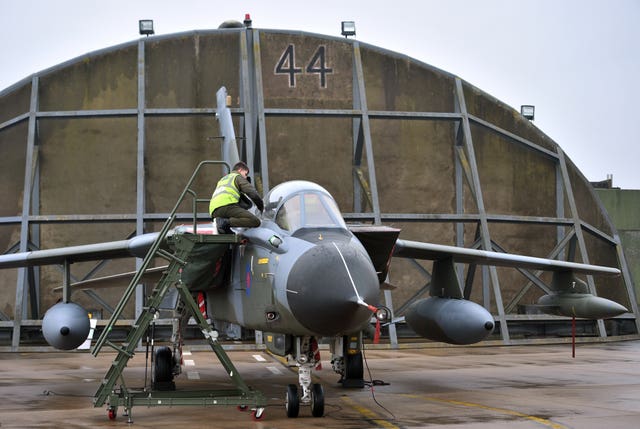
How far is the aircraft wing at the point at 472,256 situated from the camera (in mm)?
15305

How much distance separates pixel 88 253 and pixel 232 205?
468 cm

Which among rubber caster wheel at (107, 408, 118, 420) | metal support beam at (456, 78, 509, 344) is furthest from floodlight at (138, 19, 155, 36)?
rubber caster wheel at (107, 408, 118, 420)

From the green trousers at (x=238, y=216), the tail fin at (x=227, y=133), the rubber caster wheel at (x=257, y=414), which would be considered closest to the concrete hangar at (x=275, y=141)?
the tail fin at (x=227, y=133)

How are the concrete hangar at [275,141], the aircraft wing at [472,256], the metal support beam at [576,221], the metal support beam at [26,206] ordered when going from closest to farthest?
the aircraft wing at [472,256], the metal support beam at [26,206], the metal support beam at [576,221], the concrete hangar at [275,141]

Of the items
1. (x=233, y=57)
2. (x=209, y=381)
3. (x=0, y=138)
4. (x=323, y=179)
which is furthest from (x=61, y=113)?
(x=209, y=381)

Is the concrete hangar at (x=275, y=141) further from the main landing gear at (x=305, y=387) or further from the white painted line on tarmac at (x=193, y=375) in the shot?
the main landing gear at (x=305, y=387)

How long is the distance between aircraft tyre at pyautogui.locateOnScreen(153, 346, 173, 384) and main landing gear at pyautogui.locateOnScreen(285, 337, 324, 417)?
356cm

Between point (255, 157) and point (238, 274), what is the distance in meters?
13.5

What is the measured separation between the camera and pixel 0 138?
87.9ft

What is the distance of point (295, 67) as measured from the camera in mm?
27266

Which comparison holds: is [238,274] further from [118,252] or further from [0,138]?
[0,138]

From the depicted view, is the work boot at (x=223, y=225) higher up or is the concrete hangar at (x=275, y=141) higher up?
the concrete hangar at (x=275, y=141)

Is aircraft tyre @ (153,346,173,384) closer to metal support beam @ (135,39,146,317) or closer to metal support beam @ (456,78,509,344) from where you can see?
metal support beam @ (135,39,146,317)

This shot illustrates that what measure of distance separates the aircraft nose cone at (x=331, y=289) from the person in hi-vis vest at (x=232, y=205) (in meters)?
1.57
